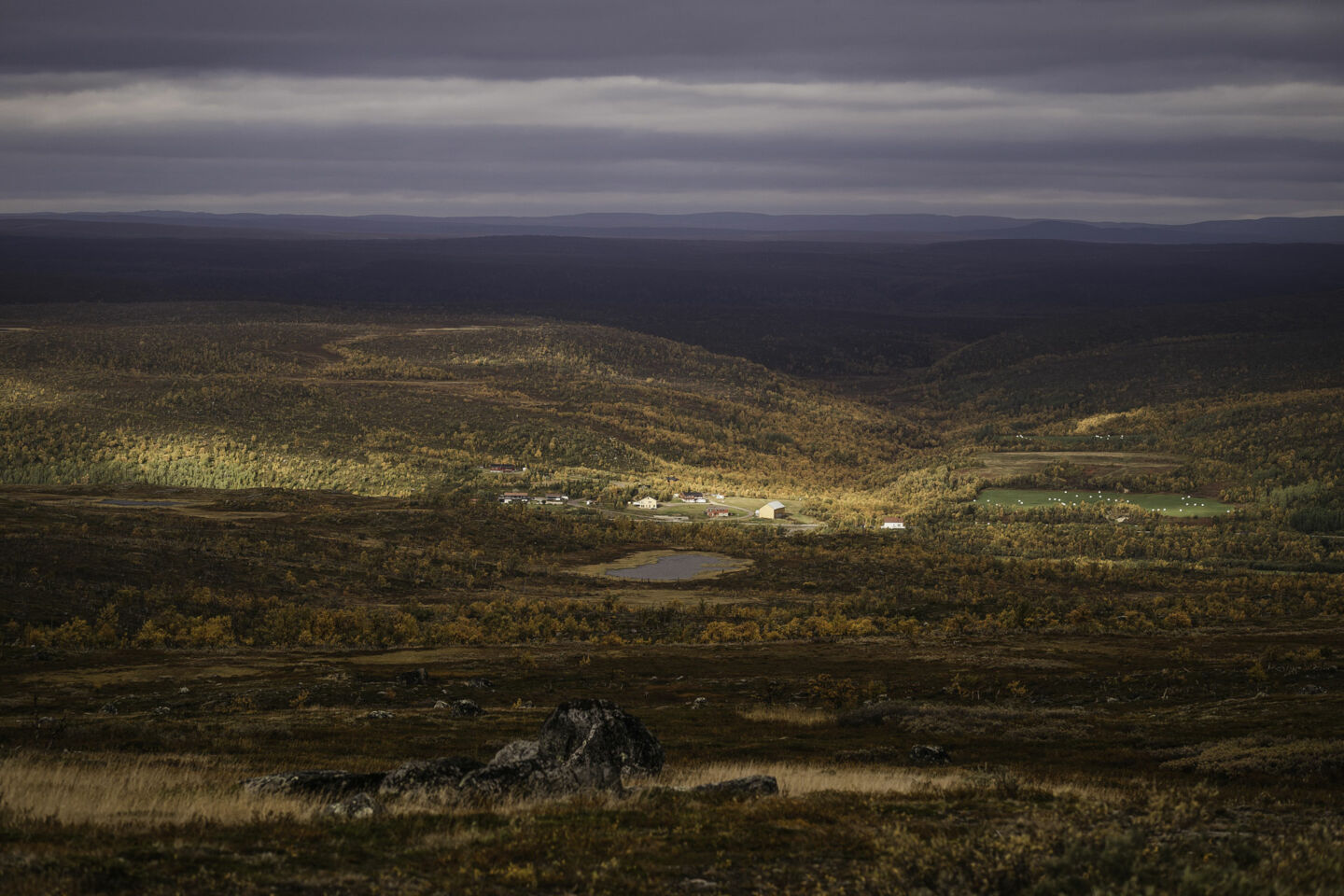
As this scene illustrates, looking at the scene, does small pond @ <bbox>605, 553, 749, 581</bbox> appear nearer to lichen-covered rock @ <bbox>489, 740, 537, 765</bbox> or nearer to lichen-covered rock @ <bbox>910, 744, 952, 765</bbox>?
lichen-covered rock @ <bbox>910, 744, 952, 765</bbox>

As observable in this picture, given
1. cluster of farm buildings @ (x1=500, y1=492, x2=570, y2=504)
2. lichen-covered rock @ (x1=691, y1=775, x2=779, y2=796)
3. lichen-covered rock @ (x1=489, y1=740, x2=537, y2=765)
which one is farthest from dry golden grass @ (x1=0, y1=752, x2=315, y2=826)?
cluster of farm buildings @ (x1=500, y1=492, x2=570, y2=504)

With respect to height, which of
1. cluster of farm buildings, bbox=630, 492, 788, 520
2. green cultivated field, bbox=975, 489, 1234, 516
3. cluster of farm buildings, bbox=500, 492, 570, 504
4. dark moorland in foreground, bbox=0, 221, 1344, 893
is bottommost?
green cultivated field, bbox=975, 489, 1234, 516

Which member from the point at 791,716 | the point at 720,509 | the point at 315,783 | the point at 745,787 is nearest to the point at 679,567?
the point at 720,509

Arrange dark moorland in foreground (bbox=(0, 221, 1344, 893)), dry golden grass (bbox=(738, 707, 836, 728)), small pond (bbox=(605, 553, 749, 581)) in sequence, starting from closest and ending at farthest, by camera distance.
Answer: dark moorland in foreground (bbox=(0, 221, 1344, 893)), dry golden grass (bbox=(738, 707, 836, 728)), small pond (bbox=(605, 553, 749, 581))

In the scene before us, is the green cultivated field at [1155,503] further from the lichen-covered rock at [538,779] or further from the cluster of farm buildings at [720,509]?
the lichen-covered rock at [538,779]

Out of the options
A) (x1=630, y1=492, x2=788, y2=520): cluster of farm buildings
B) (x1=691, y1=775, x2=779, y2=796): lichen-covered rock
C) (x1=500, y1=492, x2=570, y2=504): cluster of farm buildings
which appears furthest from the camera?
(x1=630, y1=492, x2=788, y2=520): cluster of farm buildings

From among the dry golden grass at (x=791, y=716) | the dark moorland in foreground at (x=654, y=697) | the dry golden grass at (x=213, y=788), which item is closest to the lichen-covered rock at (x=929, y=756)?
the dark moorland in foreground at (x=654, y=697)

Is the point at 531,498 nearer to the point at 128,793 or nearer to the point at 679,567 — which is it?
the point at 679,567
